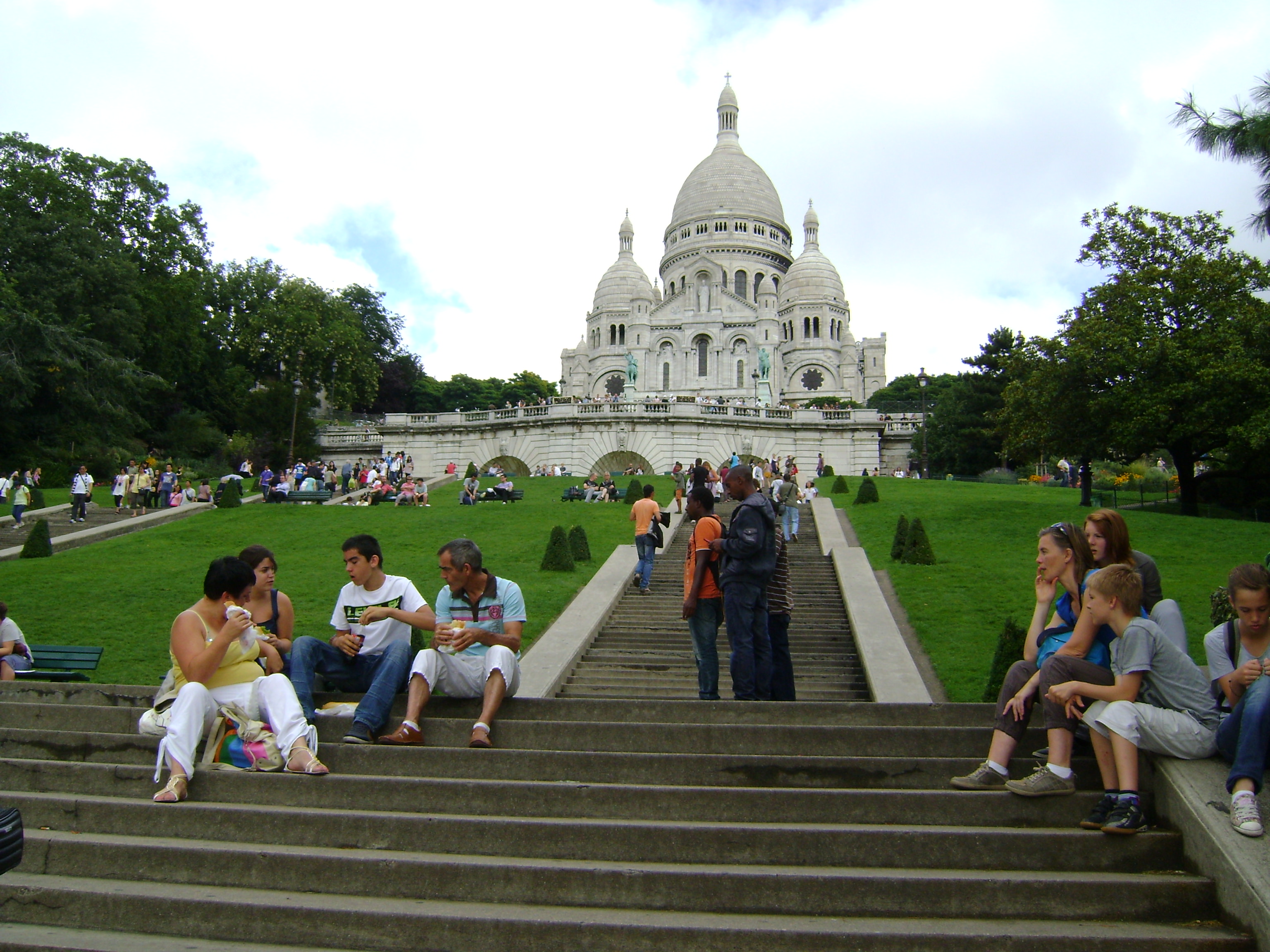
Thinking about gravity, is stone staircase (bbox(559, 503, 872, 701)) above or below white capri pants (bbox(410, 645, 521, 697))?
below

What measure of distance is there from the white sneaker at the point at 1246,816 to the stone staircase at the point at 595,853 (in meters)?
0.32

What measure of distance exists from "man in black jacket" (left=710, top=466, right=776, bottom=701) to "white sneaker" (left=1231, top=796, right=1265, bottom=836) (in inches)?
136

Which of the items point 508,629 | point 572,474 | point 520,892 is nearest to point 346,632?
point 508,629

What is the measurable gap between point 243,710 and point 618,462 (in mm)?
34658

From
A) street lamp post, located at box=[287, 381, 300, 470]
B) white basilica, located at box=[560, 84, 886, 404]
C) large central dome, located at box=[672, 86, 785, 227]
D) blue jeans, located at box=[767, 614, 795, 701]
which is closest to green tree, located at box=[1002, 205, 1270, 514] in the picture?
blue jeans, located at box=[767, 614, 795, 701]

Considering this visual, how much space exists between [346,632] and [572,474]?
33.3 meters

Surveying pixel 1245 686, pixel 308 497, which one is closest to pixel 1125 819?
pixel 1245 686

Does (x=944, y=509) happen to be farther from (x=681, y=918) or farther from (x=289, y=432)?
(x=289, y=432)

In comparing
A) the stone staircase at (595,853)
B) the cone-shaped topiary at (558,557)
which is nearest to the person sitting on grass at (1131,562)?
the stone staircase at (595,853)

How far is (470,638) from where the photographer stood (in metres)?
6.16

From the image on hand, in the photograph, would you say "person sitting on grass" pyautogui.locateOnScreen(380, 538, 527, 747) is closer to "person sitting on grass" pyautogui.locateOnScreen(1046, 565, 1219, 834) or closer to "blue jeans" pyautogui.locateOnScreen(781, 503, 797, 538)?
"person sitting on grass" pyautogui.locateOnScreen(1046, 565, 1219, 834)

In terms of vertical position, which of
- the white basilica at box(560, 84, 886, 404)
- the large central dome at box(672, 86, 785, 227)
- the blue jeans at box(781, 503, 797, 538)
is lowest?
the blue jeans at box(781, 503, 797, 538)

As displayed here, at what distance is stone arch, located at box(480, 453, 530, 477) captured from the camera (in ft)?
140

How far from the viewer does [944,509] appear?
74.9 ft
